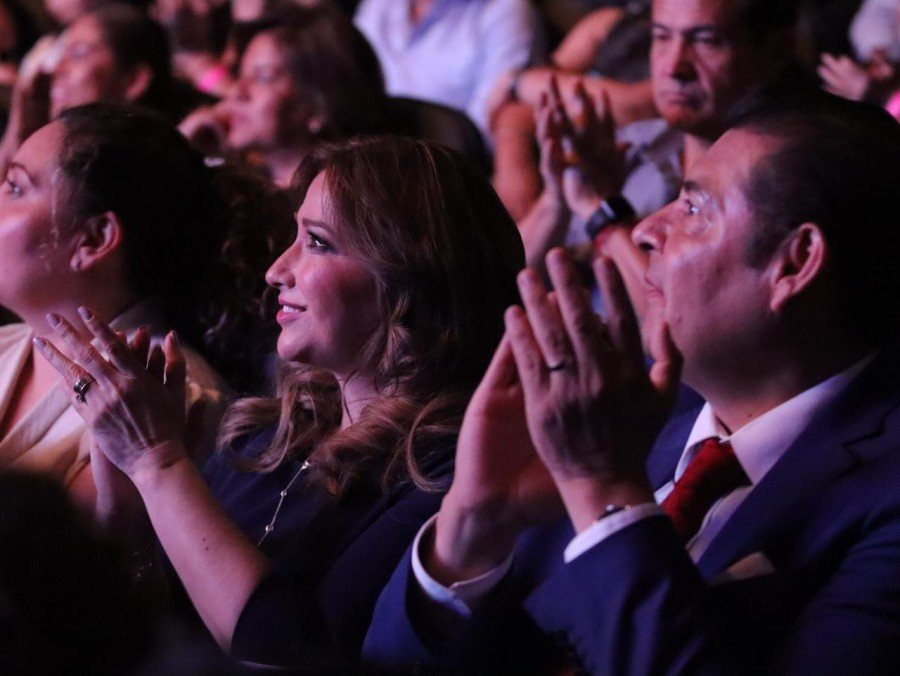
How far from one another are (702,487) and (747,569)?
13 centimetres

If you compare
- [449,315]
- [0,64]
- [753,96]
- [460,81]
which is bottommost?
[0,64]

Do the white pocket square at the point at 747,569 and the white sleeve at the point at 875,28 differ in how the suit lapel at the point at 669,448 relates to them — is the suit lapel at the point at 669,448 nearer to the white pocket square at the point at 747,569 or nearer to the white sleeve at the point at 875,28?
the white pocket square at the point at 747,569

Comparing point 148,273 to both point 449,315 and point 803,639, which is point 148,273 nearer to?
point 449,315

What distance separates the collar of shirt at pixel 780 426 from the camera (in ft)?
3.80

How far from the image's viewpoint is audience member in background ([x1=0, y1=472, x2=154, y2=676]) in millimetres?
694

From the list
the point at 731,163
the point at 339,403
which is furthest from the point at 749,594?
the point at 339,403

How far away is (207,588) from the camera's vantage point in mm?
1276

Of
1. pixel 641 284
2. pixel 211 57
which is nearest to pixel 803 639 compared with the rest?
pixel 641 284

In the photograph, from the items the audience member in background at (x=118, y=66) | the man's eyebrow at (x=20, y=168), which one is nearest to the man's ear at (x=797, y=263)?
the man's eyebrow at (x=20, y=168)

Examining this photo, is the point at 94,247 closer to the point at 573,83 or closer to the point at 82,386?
the point at 82,386

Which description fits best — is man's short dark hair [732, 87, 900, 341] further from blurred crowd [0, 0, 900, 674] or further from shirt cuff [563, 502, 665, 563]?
shirt cuff [563, 502, 665, 563]

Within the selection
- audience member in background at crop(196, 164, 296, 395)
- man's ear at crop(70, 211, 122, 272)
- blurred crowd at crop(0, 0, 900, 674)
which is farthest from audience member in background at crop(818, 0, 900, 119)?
man's ear at crop(70, 211, 122, 272)

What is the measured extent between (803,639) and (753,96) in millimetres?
713

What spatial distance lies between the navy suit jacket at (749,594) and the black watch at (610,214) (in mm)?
972
